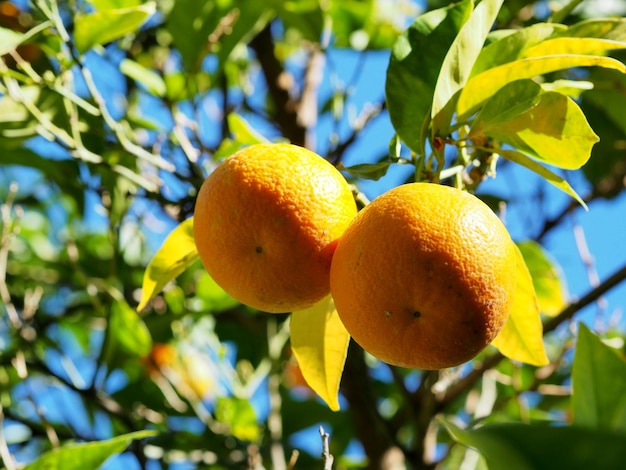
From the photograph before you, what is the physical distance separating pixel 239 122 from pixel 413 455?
2.39 feet

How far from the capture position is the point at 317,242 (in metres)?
0.91

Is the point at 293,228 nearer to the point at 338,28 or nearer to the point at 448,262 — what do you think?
the point at 448,262

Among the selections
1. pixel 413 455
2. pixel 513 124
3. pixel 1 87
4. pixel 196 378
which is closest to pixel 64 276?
pixel 196 378

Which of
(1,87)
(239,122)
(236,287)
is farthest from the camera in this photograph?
(1,87)

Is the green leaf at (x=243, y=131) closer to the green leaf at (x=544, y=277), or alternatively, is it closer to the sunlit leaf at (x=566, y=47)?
the sunlit leaf at (x=566, y=47)

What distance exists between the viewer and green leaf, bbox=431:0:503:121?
36.4 inches

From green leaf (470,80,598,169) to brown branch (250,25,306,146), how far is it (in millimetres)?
1005

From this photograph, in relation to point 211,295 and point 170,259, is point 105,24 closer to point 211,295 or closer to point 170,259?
point 170,259

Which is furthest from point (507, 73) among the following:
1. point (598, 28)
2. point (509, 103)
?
point (598, 28)

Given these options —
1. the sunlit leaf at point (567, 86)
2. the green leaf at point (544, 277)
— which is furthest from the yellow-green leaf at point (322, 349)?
the green leaf at point (544, 277)

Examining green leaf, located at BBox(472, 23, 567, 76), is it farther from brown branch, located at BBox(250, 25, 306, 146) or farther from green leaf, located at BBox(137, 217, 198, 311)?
brown branch, located at BBox(250, 25, 306, 146)

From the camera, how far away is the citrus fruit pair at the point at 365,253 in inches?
32.0

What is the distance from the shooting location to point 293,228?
89 cm

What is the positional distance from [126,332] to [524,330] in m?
0.82
